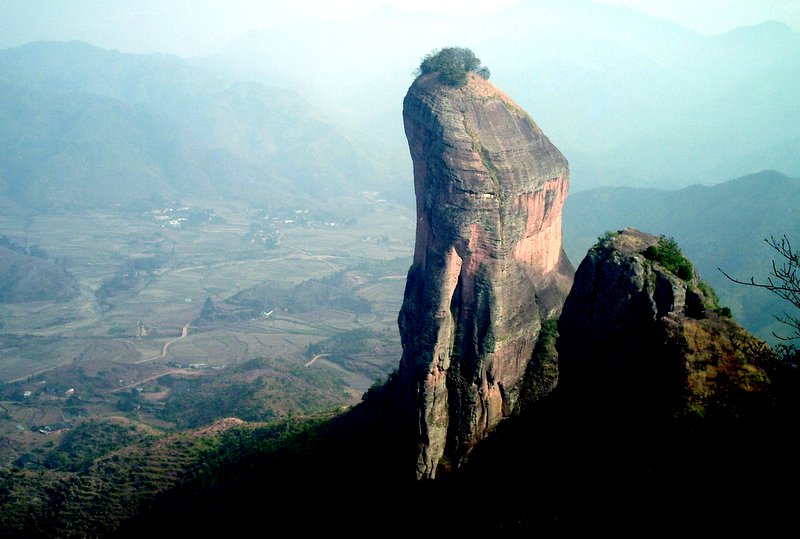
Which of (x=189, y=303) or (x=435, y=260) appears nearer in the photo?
(x=435, y=260)

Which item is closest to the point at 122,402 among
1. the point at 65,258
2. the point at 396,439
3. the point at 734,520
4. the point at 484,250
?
the point at 396,439

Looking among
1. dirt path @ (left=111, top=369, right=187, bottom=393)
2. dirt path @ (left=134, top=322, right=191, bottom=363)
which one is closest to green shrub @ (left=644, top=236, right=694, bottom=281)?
dirt path @ (left=111, top=369, right=187, bottom=393)

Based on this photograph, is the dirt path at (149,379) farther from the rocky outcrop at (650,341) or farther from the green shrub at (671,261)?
the green shrub at (671,261)

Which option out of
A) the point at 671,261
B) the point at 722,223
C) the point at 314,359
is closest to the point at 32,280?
the point at 314,359

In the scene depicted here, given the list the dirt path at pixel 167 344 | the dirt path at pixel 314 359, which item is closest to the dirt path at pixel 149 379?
the dirt path at pixel 167 344

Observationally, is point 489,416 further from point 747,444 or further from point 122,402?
point 122,402
